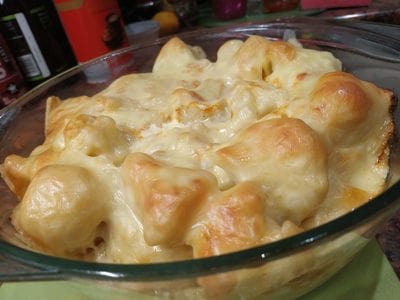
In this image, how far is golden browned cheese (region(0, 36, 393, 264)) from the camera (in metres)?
0.42

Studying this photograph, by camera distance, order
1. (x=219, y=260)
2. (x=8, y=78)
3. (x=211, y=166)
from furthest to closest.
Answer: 1. (x=8, y=78)
2. (x=211, y=166)
3. (x=219, y=260)

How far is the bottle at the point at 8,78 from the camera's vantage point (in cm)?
107

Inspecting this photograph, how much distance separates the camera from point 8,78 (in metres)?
1.09

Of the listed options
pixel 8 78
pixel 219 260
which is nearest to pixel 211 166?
pixel 219 260

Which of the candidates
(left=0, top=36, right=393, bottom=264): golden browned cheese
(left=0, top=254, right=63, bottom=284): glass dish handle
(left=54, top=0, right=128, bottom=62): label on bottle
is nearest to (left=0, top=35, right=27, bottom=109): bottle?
(left=54, top=0, right=128, bottom=62): label on bottle

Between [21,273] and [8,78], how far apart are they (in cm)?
80

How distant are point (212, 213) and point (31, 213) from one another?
19cm

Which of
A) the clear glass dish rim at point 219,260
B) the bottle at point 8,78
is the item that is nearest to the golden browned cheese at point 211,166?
the clear glass dish rim at point 219,260

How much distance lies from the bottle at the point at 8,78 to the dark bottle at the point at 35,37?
0.06 m

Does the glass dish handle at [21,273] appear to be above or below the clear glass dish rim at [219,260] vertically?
below

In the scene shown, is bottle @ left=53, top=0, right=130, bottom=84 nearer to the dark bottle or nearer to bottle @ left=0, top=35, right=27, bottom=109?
the dark bottle

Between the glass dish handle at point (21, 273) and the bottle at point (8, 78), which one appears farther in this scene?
the bottle at point (8, 78)

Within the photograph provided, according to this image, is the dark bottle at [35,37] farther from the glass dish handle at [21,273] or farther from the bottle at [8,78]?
the glass dish handle at [21,273]

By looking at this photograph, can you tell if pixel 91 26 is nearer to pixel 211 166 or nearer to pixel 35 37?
pixel 35 37
